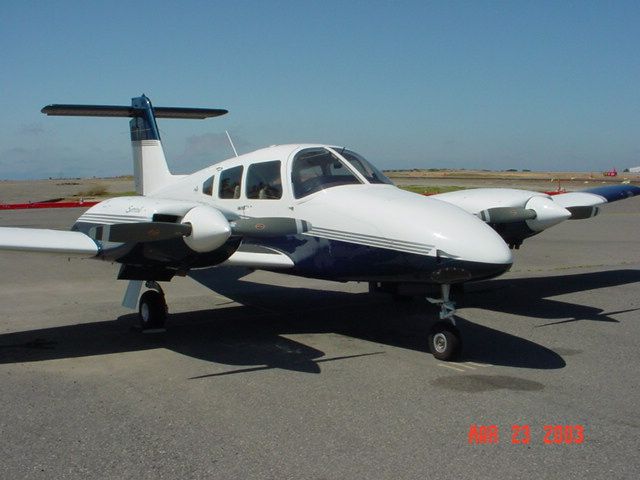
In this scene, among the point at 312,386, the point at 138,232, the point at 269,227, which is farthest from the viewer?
the point at 269,227

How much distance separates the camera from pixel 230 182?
967 cm

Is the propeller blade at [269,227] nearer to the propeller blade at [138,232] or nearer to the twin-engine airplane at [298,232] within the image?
the twin-engine airplane at [298,232]

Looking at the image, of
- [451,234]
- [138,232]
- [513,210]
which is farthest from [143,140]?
[451,234]

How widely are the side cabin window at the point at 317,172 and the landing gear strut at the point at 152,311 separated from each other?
2501 mm

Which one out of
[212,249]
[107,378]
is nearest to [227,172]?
[212,249]

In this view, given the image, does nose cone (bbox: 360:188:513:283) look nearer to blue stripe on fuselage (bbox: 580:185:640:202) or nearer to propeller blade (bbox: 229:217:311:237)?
propeller blade (bbox: 229:217:311:237)

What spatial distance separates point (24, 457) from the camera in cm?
481

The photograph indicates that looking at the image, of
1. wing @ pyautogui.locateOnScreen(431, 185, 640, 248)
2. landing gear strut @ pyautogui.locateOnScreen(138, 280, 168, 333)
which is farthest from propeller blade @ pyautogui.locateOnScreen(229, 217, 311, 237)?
wing @ pyautogui.locateOnScreen(431, 185, 640, 248)

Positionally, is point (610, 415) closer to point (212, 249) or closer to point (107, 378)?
point (212, 249)

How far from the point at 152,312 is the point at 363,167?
3.57m

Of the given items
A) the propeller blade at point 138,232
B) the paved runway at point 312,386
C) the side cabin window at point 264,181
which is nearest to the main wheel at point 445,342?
the paved runway at point 312,386

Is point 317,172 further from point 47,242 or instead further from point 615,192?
point 615,192

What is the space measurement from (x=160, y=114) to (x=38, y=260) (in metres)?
4.97

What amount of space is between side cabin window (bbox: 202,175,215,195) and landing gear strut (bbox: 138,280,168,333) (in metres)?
1.69
